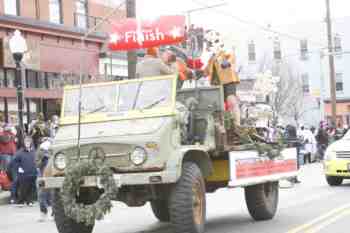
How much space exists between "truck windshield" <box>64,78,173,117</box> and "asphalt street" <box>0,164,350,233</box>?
2.22 meters

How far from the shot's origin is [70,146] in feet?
31.1

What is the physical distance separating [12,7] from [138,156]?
17.0 metres

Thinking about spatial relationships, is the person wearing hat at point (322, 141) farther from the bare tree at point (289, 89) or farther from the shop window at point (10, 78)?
the bare tree at point (289, 89)

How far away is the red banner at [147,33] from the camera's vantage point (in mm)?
13148

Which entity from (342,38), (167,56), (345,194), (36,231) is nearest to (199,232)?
(167,56)

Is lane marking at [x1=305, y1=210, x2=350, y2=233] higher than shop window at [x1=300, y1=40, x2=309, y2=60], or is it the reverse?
shop window at [x1=300, y1=40, x2=309, y2=60]

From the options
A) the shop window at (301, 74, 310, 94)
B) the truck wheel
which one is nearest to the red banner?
the truck wheel

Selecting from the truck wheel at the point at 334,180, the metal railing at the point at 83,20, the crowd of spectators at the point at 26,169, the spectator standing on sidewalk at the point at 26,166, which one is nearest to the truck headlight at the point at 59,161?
the crowd of spectators at the point at 26,169

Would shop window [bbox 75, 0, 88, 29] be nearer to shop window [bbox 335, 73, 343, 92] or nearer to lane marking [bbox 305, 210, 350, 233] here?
lane marking [bbox 305, 210, 350, 233]

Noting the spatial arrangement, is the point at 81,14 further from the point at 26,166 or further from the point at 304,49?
the point at 304,49

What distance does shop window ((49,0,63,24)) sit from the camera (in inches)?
1054

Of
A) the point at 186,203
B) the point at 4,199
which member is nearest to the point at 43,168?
the point at 4,199

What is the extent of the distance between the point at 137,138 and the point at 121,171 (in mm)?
464

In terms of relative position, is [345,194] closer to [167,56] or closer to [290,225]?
[290,225]
